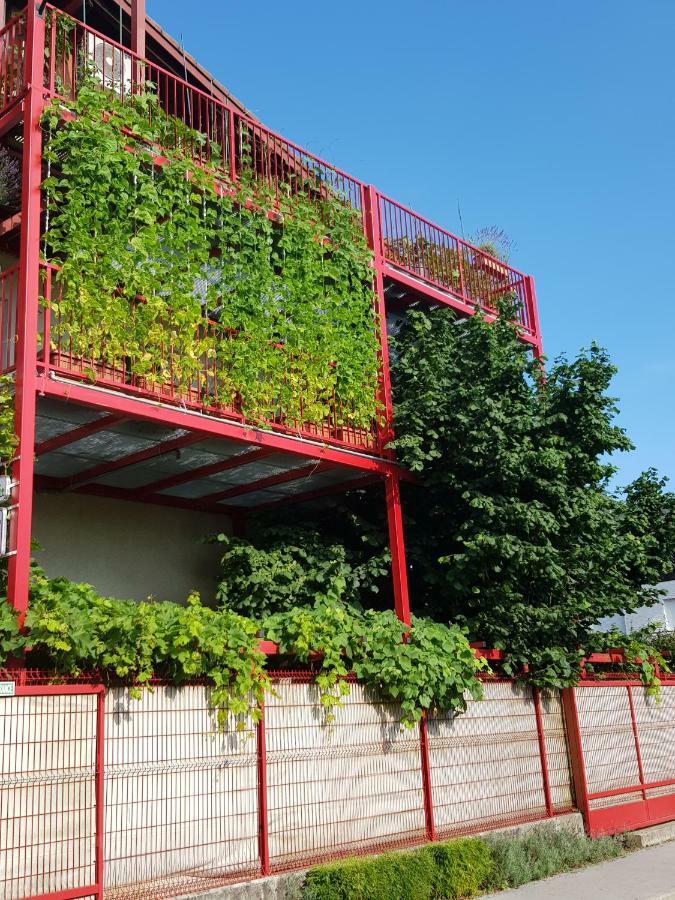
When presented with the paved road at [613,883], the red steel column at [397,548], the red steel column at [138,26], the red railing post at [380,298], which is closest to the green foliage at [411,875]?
the paved road at [613,883]


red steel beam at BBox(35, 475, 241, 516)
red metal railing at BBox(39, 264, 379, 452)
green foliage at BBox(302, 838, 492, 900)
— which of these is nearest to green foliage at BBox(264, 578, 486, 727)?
green foliage at BBox(302, 838, 492, 900)

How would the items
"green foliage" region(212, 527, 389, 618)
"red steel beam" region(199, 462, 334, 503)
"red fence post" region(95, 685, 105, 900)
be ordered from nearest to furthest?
"red fence post" region(95, 685, 105, 900)
"green foliage" region(212, 527, 389, 618)
"red steel beam" region(199, 462, 334, 503)

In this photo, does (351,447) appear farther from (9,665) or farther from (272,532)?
(9,665)

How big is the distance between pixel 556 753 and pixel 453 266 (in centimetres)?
793

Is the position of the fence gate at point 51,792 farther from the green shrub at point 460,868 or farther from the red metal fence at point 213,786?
the green shrub at point 460,868

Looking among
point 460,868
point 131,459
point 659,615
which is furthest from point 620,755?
point 659,615

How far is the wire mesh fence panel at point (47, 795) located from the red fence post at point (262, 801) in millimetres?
1715

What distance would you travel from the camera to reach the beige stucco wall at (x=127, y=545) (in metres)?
11.1

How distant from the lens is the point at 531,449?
474 inches

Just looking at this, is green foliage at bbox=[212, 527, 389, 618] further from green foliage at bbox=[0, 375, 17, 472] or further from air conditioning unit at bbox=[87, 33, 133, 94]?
air conditioning unit at bbox=[87, 33, 133, 94]

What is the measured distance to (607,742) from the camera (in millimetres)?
12570

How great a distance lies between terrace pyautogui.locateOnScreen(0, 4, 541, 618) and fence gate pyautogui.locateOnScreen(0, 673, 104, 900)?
218cm

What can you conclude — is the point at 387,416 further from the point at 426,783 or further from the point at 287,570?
the point at 426,783

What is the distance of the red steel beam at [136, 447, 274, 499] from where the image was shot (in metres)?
11.0
